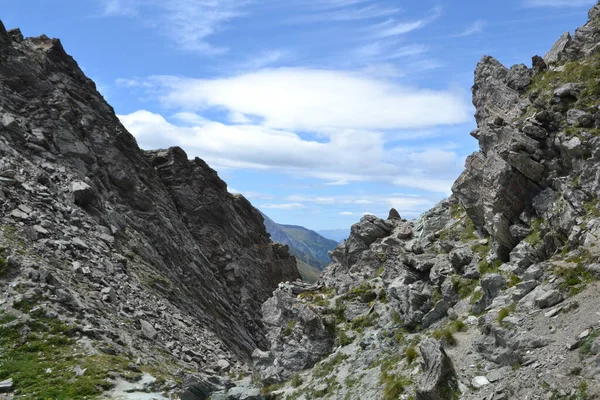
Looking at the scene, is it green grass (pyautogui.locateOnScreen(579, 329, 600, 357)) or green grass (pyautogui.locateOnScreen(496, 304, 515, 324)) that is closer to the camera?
green grass (pyautogui.locateOnScreen(579, 329, 600, 357))

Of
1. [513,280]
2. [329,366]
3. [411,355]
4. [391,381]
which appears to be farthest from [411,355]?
[329,366]

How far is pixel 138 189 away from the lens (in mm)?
74438

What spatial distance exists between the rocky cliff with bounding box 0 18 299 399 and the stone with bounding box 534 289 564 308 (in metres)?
26.4

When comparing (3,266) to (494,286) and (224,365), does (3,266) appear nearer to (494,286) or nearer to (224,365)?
(224,365)

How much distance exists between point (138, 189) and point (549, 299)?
211 ft

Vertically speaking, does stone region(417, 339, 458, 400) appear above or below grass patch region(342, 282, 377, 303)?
below

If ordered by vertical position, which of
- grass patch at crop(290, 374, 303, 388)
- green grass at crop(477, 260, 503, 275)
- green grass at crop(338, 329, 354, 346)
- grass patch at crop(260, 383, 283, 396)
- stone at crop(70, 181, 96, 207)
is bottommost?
grass patch at crop(260, 383, 283, 396)

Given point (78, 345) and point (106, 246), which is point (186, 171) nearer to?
point (106, 246)

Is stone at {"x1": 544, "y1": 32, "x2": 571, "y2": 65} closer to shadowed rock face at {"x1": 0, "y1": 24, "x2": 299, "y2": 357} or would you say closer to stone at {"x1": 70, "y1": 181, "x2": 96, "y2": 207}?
shadowed rock face at {"x1": 0, "y1": 24, "x2": 299, "y2": 357}

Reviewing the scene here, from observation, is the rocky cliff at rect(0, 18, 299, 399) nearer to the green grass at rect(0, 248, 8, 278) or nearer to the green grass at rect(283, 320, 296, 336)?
the green grass at rect(0, 248, 8, 278)

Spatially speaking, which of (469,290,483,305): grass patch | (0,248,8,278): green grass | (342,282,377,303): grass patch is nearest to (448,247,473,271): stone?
(469,290,483,305): grass patch

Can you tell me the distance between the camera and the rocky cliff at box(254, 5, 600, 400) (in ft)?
64.2

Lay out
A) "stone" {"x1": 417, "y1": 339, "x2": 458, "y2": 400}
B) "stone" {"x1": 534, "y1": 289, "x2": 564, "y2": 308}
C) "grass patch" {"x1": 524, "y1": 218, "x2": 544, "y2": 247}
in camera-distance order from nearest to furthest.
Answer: "stone" {"x1": 417, "y1": 339, "x2": 458, "y2": 400} → "stone" {"x1": 534, "y1": 289, "x2": 564, "y2": 308} → "grass patch" {"x1": 524, "y1": 218, "x2": 544, "y2": 247}

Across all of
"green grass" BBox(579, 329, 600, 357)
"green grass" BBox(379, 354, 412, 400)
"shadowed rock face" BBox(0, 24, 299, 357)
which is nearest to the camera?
"green grass" BBox(579, 329, 600, 357)
